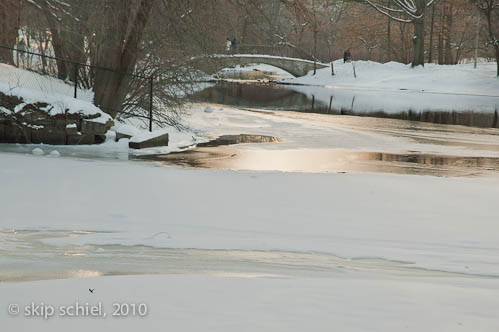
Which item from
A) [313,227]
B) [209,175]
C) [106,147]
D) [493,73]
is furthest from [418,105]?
[313,227]

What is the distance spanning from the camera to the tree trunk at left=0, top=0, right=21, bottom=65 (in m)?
18.6

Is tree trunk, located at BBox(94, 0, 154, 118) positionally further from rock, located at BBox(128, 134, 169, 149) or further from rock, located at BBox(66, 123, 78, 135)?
rock, located at BBox(66, 123, 78, 135)

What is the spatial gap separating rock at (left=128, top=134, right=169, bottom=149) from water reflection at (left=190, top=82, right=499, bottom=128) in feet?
34.0

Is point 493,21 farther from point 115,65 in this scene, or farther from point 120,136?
point 120,136

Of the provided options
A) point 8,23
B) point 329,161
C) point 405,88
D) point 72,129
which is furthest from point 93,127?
point 405,88

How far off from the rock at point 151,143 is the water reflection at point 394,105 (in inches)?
408

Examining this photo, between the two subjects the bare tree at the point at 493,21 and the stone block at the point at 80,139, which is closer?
the stone block at the point at 80,139

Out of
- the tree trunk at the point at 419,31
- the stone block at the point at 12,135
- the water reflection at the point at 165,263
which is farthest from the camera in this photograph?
the tree trunk at the point at 419,31

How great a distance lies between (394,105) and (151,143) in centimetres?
2332

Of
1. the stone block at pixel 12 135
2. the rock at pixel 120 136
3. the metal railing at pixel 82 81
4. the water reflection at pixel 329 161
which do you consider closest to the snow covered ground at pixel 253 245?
the stone block at pixel 12 135

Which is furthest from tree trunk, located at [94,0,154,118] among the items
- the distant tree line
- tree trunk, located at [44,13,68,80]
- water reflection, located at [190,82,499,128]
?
water reflection, located at [190,82,499,128]

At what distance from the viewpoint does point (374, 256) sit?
23.7ft

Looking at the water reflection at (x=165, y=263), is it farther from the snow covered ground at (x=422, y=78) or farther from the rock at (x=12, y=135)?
the snow covered ground at (x=422, y=78)

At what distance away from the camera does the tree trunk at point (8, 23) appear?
1864 cm
